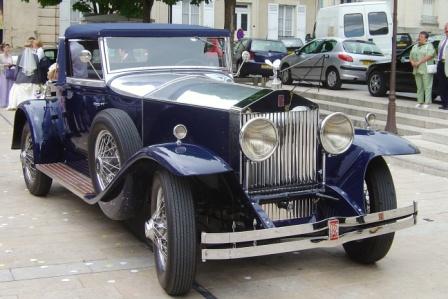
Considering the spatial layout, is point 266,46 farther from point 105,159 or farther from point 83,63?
point 105,159

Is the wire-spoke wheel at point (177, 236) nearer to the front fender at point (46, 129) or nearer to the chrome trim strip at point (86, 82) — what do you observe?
the chrome trim strip at point (86, 82)

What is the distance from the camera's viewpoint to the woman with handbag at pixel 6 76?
1744 cm

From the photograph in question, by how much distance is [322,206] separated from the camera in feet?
17.4

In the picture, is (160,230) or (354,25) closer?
(160,230)

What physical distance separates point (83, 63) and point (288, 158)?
2.87 m

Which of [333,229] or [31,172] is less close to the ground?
[333,229]

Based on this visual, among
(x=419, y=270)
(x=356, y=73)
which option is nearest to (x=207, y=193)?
(x=419, y=270)

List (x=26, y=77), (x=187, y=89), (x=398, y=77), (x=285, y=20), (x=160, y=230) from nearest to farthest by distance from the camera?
(x=160, y=230)
(x=187, y=89)
(x=398, y=77)
(x=26, y=77)
(x=285, y=20)

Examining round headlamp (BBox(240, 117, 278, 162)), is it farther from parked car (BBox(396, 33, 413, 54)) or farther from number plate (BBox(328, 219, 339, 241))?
parked car (BBox(396, 33, 413, 54))

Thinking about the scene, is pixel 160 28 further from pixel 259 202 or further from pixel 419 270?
pixel 419 270

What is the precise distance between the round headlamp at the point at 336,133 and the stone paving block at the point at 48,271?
210 centimetres

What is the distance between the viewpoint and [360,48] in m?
18.3

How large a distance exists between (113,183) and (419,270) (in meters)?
2.54

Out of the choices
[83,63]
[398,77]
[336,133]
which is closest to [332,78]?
[398,77]
